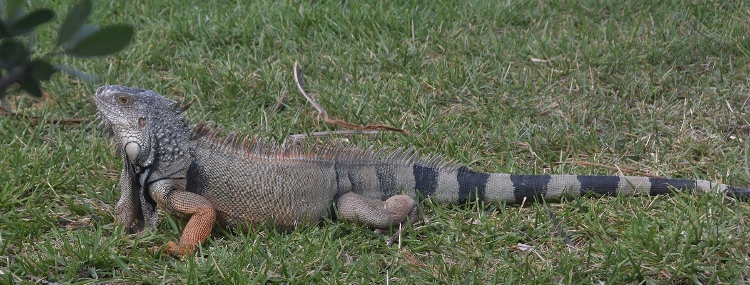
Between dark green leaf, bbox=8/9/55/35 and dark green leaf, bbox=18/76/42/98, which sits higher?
dark green leaf, bbox=8/9/55/35

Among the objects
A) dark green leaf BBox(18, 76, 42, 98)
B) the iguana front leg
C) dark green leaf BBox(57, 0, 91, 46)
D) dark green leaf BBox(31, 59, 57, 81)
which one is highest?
dark green leaf BBox(57, 0, 91, 46)

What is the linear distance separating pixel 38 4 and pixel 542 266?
4.58 metres

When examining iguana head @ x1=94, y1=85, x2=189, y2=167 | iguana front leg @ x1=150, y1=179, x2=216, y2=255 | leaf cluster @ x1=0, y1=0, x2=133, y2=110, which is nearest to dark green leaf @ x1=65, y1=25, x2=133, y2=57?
leaf cluster @ x1=0, y1=0, x2=133, y2=110

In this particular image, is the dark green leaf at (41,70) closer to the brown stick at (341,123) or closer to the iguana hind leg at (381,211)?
the iguana hind leg at (381,211)

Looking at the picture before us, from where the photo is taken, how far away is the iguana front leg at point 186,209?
3.47 meters

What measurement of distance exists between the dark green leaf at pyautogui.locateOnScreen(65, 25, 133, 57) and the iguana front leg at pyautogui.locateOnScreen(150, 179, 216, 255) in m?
2.50

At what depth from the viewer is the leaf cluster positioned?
1.00 metres

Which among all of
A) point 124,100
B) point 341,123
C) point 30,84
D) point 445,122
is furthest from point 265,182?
point 30,84

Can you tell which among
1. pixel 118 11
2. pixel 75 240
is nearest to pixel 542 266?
pixel 75 240

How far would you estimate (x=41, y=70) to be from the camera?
3.42ft

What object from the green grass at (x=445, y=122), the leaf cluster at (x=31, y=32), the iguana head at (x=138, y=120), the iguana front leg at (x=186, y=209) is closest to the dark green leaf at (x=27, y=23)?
the leaf cluster at (x=31, y=32)

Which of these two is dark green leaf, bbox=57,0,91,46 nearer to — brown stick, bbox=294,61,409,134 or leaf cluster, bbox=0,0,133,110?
leaf cluster, bbox=0,0,133,110

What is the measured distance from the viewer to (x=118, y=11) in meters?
6.22

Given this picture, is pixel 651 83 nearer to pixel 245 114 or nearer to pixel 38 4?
pixel 245 114
